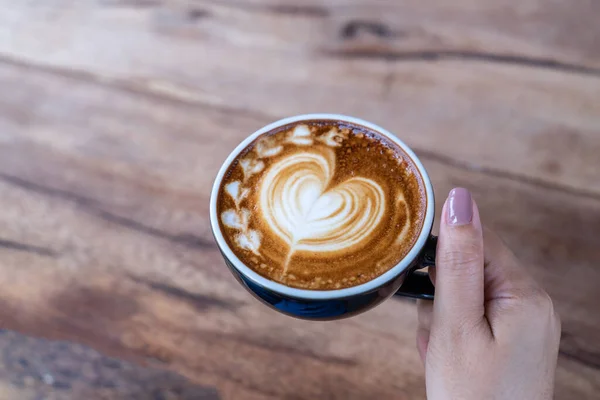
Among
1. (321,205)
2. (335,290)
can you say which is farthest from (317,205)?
(335,290)

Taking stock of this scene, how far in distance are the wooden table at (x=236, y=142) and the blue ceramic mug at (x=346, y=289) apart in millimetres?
160

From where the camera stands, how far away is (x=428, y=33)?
1.18 m

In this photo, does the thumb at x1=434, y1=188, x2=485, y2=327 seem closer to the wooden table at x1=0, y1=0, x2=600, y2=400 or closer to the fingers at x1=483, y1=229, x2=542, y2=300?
the fingers at x1=483, y1=229, x2=542, y2=300

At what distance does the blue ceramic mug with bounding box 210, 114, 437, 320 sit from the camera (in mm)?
647

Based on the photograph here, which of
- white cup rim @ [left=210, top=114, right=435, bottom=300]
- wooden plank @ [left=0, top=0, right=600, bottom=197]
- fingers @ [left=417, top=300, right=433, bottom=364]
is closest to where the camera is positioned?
white cup rim @ [left=210, top=114, right=435, bottom=300]

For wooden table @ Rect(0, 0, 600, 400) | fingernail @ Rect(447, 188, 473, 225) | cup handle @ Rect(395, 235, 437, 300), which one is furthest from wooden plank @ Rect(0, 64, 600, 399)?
fingernail @ Rect(447, 188, 473, 225)

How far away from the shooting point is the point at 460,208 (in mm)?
679

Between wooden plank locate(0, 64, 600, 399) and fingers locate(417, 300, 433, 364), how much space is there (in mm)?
23

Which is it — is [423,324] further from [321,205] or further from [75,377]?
[75,377]

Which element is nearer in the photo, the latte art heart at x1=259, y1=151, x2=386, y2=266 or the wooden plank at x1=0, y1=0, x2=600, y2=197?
the latte art heart at x1=259, y1=151, x2=386, y2=266

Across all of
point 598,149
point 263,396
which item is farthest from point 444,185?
point 263,396

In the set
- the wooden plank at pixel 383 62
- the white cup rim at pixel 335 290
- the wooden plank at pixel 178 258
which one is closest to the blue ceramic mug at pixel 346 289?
the white cup rim at pixel 335 290

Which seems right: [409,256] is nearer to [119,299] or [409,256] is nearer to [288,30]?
[119,299]

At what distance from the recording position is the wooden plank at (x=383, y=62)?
1.04m
